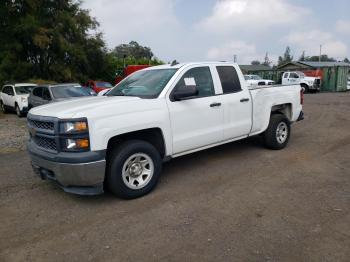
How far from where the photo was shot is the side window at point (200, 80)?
5156mm

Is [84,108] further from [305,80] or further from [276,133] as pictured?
[305,80]

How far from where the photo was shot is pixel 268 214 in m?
3.98

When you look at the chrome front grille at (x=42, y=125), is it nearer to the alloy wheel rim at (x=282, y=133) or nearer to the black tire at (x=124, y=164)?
the black tire at (x=124, y=164)

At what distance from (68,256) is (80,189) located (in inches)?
43.3

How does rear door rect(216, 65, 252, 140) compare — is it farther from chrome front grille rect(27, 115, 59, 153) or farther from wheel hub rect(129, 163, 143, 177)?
chrome front grille rect(27, 115, 59, 153)

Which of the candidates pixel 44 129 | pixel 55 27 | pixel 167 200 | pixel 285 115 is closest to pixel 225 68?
pixel 285 115

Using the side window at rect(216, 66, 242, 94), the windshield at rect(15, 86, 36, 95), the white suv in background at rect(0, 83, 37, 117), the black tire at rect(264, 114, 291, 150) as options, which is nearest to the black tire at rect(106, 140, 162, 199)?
the side window at rect(216, 66, 242, 94)

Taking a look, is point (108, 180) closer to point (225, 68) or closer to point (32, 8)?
point (225, 68)

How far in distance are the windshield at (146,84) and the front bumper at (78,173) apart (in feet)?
4.45

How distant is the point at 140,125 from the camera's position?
14.6 feet

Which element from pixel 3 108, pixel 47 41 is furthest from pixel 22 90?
pixel 47 41

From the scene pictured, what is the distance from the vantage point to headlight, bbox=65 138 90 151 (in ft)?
13.3

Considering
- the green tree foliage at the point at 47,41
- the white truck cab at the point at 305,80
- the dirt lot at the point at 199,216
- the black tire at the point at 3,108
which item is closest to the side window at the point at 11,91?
the black tire at the point at 3,108

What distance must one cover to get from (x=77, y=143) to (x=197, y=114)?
1.95 metres
